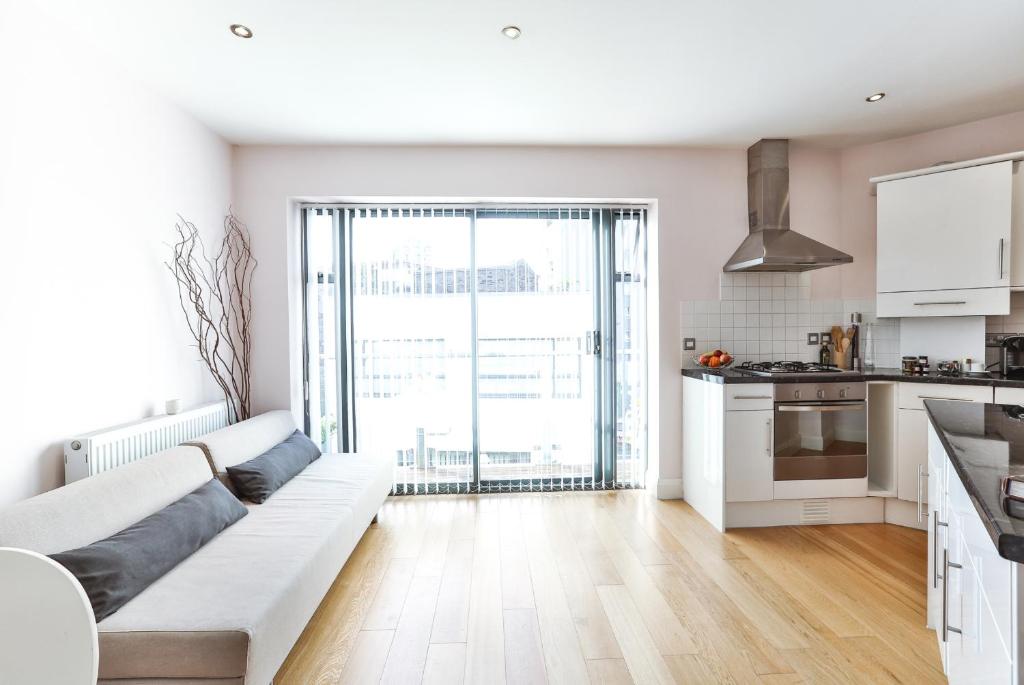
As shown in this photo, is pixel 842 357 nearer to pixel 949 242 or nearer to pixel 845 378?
pixel 845 378

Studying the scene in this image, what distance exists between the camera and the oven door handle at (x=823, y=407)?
11.0ft

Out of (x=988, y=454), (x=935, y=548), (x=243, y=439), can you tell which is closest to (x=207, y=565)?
(x=243, y=439)

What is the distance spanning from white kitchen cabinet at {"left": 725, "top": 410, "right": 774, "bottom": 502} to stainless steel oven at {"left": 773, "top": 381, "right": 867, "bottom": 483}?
76 millimetres

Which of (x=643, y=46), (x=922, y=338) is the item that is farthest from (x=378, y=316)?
(x=922, y=338)

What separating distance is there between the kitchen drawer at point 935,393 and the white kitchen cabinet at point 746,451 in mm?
827

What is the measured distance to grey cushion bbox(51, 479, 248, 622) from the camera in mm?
1606

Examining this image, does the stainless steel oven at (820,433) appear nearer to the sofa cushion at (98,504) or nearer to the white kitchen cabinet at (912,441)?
the white kitchen cabinet at (912,441)

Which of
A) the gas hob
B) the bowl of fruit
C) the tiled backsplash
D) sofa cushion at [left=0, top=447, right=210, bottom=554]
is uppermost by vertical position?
the tiled backsplash

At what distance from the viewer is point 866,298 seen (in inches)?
156

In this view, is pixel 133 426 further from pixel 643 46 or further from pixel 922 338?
pixel 922 338

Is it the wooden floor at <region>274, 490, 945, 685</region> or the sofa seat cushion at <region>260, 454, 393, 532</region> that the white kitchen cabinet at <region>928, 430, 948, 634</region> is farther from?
the sofa seat cushion at <region>260, 454, 393, 532</region>

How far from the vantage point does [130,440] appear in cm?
250

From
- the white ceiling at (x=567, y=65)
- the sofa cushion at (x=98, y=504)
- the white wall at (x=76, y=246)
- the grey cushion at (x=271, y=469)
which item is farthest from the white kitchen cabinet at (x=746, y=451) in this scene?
the white wall at (x=76, y=246)

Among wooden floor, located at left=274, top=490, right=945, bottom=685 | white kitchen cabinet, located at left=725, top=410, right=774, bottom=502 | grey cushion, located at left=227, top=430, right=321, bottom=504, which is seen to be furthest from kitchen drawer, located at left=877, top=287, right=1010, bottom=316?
grey cushion, located at left=227, top=430, right=321, bottom=504
